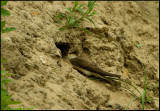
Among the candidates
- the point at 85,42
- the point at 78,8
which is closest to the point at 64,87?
the point at 85,42

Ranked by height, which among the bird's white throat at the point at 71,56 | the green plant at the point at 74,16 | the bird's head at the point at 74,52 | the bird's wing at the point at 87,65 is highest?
the green plant at the point at 74,16

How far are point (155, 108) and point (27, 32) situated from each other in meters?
2.88

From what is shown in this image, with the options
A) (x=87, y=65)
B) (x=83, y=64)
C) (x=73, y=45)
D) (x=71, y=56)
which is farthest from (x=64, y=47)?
(x=87, y=65)

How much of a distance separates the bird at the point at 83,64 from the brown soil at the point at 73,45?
0.19 m

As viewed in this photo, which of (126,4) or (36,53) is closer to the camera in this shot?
(36,53)

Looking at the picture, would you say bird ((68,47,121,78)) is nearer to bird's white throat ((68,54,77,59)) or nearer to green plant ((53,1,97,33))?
bird's white throat ((68,54,77,59))

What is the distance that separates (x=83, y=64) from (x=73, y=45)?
0.54 meters

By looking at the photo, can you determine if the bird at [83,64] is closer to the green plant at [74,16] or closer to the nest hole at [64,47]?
the nest hole at [64,47]

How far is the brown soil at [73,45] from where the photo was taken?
3.84 metres

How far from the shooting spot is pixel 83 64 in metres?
5.70

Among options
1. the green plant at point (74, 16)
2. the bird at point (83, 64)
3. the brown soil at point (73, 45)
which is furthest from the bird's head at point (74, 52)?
the green plant at point (74, 16)

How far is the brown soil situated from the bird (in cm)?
19

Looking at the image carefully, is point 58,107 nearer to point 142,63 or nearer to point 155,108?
point 155,108

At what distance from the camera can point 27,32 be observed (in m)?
4.78
